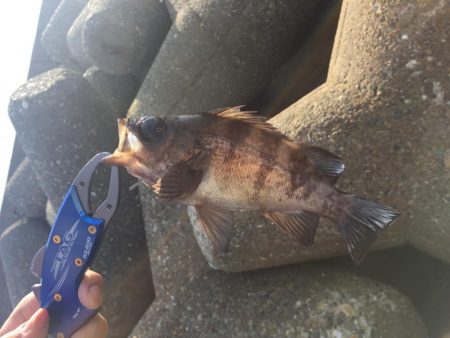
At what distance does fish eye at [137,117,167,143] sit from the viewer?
0.74 m

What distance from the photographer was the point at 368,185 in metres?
1.16

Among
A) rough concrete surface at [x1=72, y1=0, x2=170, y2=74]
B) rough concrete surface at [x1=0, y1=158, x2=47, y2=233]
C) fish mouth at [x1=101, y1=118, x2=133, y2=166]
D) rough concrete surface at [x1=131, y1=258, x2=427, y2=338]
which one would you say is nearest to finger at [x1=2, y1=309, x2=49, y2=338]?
rough concrete surface at [x1=131, y1=258, x2=427, y2=338]

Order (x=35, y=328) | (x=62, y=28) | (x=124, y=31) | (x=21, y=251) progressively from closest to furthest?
(x=35, y=328), (x=124, y=31), (x=21, y=251), (x=62, y=28)

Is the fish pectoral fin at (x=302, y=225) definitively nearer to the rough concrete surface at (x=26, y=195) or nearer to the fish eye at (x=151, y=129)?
the fish eye at (x=151, y=129)

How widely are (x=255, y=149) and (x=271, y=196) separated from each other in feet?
0.29

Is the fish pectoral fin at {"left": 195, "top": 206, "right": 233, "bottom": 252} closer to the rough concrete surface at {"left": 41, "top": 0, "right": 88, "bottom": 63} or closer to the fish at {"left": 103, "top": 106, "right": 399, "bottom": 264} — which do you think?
the fish at {"left": 103, "top": 106, "right": 399, "bottom": 264}

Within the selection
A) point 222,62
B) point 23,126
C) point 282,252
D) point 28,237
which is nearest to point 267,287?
point 282,252

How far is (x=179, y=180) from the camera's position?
2.34ft

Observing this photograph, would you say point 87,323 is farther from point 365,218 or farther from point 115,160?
point 365,218

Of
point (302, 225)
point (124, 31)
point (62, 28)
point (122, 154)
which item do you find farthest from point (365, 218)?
point (62, 28)

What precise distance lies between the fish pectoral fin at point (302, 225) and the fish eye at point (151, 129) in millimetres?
260

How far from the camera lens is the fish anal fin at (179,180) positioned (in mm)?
708

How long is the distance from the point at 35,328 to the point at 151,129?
66 cm

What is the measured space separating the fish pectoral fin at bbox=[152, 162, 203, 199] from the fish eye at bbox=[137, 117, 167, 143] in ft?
0.21
